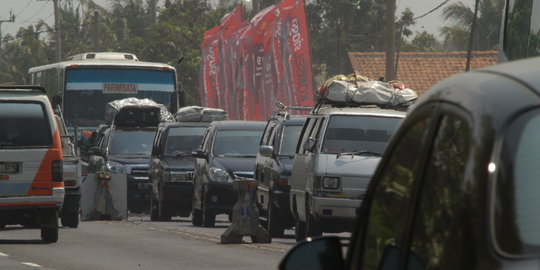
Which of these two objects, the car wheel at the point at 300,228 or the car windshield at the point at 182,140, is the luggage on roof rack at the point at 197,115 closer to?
the car windshield at the point at 182,140

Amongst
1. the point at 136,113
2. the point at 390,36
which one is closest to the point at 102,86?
the point at 136,113

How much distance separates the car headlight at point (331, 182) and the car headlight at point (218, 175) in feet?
21.5

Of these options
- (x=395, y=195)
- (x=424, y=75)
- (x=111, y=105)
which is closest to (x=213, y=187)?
(x=111, y=105)

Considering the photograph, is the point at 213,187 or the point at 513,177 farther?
the point at 213,187

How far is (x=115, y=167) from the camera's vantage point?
102 ft

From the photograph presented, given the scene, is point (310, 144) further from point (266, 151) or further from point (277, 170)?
point (277, 170)

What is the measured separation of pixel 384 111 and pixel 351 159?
61.4 inches

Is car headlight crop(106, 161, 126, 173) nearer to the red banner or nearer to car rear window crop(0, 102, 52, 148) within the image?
the red banner

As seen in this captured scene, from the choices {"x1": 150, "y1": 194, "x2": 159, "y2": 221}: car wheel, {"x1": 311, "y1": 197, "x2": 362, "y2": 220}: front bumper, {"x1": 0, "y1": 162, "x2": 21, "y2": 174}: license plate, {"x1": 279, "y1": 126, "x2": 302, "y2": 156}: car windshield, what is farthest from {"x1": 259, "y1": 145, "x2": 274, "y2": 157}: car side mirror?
{"x1": 150, "y1": 194, "x2": 159, "y2": 221}: car wheel

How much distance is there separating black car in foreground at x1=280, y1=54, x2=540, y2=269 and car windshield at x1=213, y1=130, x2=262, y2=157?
2164 centimetres

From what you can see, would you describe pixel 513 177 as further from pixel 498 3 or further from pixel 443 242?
pixel 498 3

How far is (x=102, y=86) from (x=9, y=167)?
58.5 ft

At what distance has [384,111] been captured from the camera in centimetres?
2009

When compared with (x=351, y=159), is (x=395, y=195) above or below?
above
